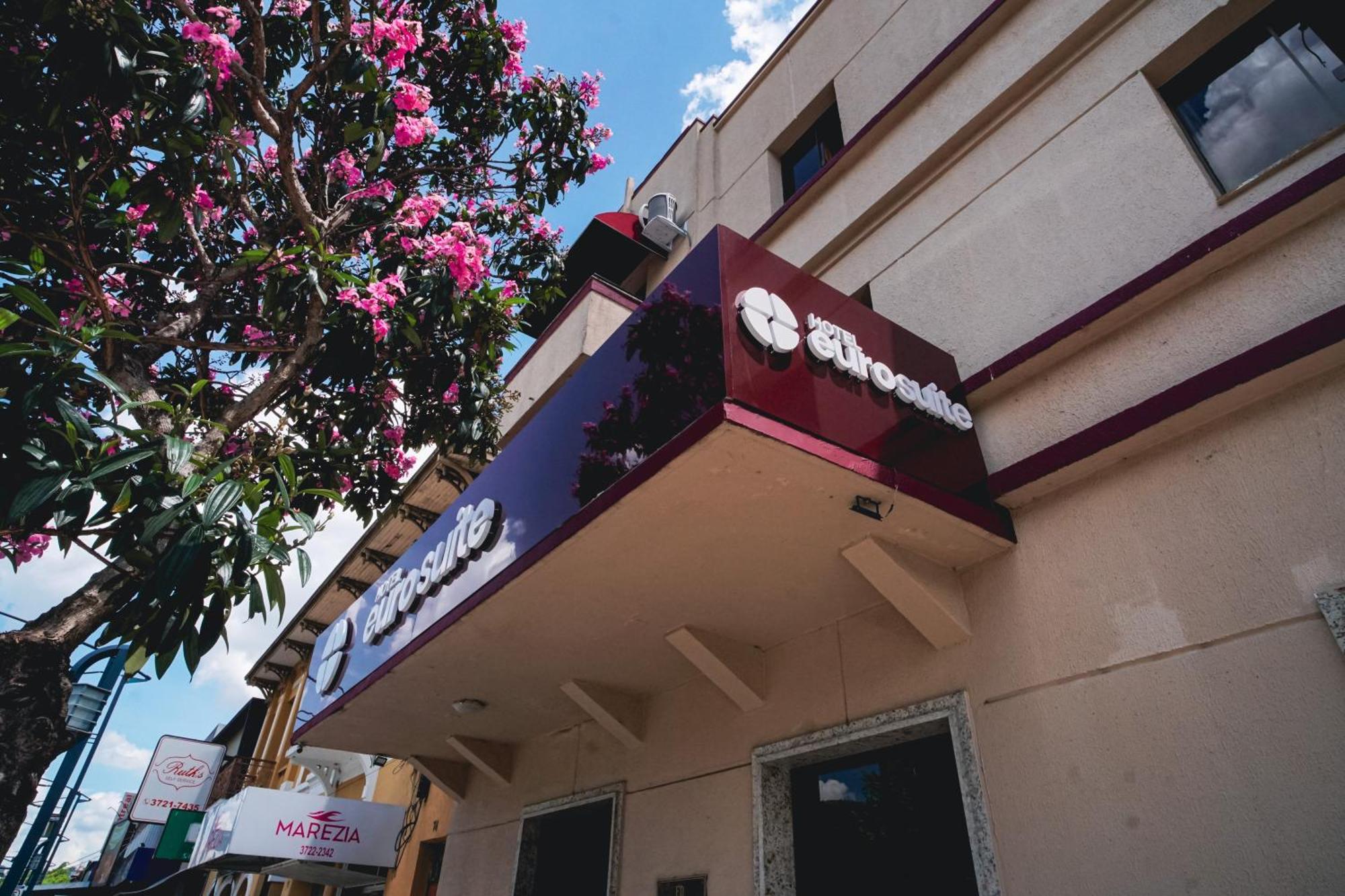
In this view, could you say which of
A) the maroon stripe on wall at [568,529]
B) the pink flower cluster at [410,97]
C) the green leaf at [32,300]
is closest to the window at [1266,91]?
the maroon stripe on wall at [568,529]

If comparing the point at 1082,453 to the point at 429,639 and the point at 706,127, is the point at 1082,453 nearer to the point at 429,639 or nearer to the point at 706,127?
the point at 429,639

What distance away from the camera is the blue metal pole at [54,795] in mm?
10438

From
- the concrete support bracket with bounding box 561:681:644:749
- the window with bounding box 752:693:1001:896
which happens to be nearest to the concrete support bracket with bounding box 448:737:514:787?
the concrete support bracket with bounding box 561:681:644:749

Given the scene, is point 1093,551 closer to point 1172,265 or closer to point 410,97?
point 1172,265

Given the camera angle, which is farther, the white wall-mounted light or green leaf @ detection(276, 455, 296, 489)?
the white wall-mounted light

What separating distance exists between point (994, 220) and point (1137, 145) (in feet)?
2.97

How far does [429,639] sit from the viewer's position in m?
5.04

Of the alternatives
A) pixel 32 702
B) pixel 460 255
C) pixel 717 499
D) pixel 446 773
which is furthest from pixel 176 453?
pixel 446 773

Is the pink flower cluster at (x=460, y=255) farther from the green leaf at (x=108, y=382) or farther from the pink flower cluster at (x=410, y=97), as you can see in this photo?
the green leaf at (x=108, y=382)

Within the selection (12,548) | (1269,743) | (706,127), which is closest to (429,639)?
(12,548)

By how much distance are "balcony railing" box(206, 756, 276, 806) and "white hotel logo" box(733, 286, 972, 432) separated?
20.9m

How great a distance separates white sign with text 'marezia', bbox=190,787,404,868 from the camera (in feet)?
27.2

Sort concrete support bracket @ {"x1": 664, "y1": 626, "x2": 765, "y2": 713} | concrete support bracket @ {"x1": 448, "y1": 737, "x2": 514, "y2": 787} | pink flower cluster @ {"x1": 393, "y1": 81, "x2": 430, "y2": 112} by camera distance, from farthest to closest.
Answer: concrete support bracket @ {"x1": 448, "y1": 737, "x2": 514, "y2": 787}, pink flower cluster @ {"x1": 393, "y1": 81, "x2": 430, "y2": 112}, concrete support bracket @ {"x1": 664, "y1": 626, "x2": 765, "y2": 713}

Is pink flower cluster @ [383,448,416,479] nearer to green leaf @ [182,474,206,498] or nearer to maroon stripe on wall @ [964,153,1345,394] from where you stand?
green leaf @ [182,474,206,498]
